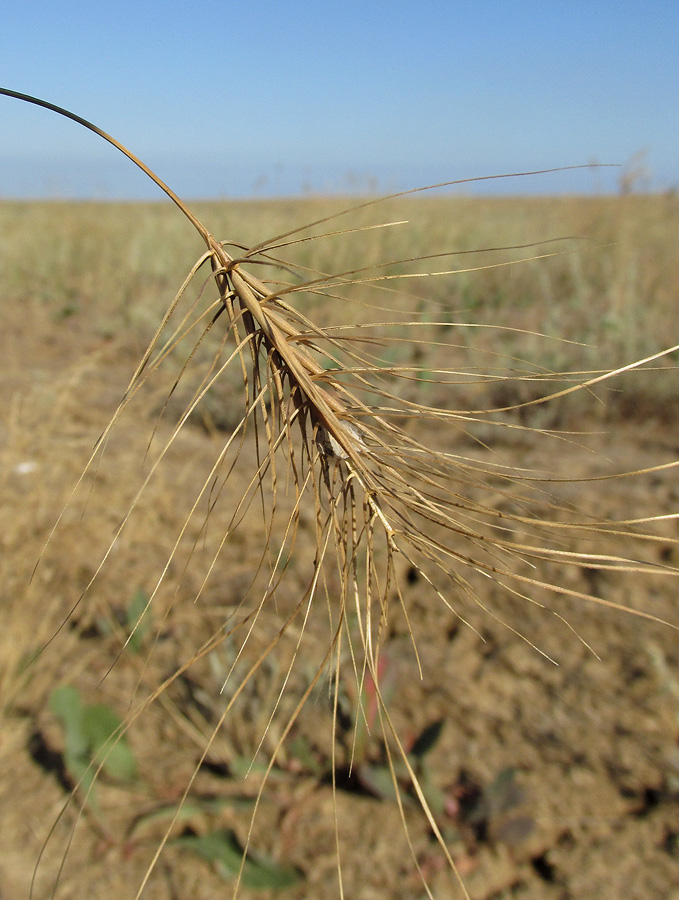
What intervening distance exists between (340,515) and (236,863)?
1.89 feet

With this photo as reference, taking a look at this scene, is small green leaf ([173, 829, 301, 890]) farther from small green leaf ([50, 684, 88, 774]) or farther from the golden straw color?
small green leaf ([50, 684, 88, 774])

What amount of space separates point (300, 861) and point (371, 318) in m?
3.21

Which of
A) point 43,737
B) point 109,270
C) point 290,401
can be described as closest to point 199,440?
point 43,737

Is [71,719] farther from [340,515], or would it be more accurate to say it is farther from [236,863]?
[340,515]

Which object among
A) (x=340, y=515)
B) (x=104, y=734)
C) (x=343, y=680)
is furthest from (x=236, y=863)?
(x=340, y=515)

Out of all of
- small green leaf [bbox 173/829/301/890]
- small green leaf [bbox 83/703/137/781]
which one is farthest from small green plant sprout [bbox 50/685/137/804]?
small green leaf [bbox 173/829/301/890]

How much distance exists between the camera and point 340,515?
4.23ft

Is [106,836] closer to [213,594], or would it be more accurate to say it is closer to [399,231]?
[213,594]

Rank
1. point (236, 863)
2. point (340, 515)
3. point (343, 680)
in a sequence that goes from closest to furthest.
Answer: point (236, 863), point (340, 515), point (343, 680)

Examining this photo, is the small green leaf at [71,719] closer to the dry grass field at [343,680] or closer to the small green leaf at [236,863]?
the dry grass field at [343,680]

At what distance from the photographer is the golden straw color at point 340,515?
0.47 meters

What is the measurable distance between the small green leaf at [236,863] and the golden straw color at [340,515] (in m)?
0.02

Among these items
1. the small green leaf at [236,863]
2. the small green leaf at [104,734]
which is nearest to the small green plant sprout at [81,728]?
the small green leaf at [104,734]

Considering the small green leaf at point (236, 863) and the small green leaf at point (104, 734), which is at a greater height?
the small green leaf at point (104, 734)
